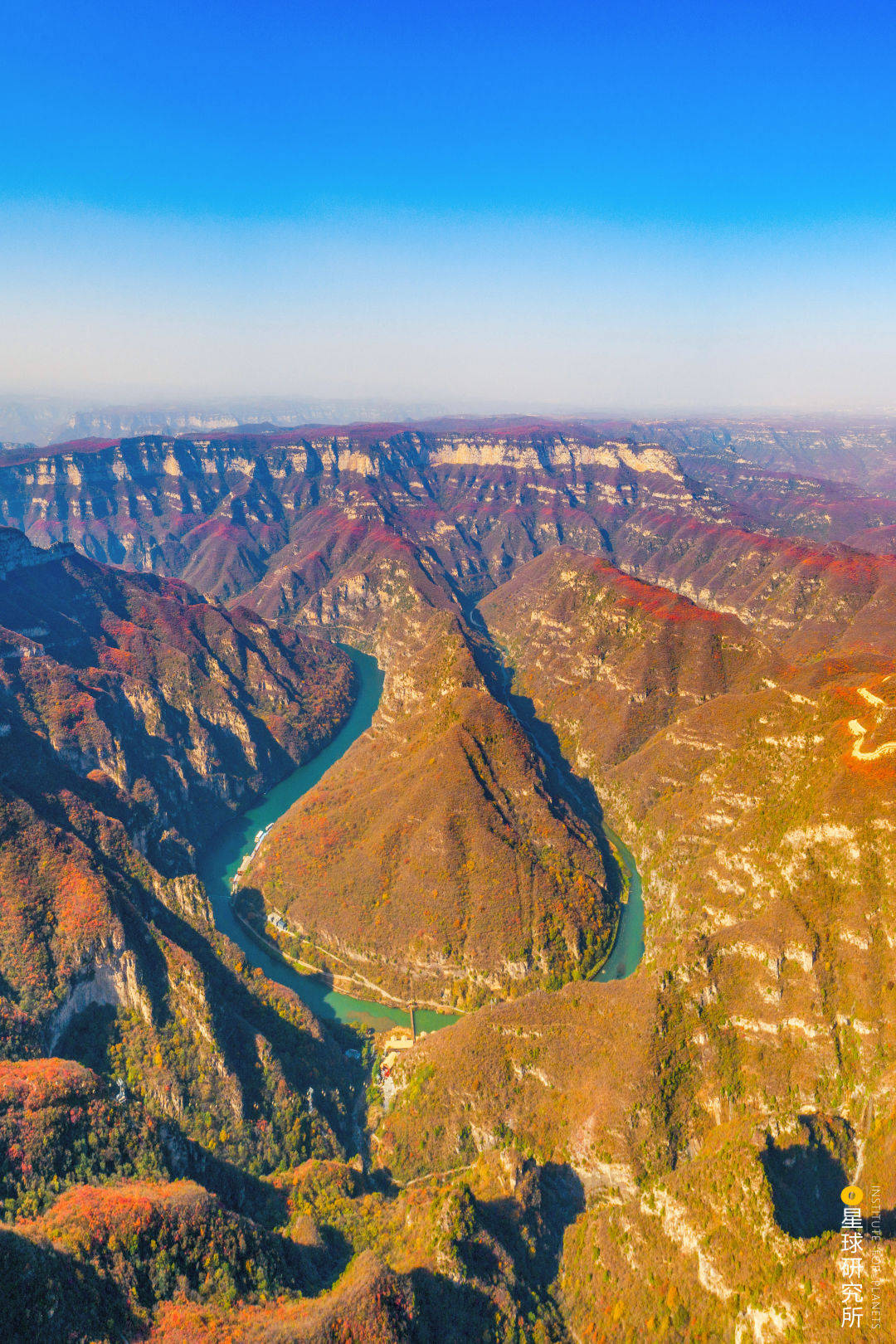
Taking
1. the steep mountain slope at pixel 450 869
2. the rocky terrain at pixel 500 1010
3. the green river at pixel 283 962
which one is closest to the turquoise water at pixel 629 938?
the green river at pixel 283 962

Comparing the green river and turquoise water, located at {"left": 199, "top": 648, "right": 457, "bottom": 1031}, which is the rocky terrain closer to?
the green river

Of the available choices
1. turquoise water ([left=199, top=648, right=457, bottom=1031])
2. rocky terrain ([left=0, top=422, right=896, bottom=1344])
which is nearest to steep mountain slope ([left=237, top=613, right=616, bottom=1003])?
rocky terrain ([left=0, top=422, right=896, bottom=1344])

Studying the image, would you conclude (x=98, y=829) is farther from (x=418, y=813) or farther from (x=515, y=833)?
(x=515, y=833)

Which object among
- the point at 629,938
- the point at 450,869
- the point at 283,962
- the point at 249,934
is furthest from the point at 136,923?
the point at 629,938

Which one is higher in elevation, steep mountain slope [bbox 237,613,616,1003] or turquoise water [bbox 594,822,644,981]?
steep mountain slope [bbox 237,613,616,1003]

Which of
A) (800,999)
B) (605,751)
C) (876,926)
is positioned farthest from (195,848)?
(876,926)

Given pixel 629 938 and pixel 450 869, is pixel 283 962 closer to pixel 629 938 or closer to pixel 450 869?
pixel 450 869

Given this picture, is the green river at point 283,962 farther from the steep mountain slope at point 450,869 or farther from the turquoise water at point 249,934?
the steep mountain slope at point 450,869
